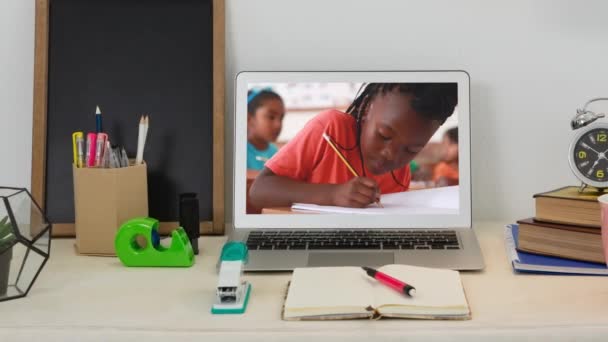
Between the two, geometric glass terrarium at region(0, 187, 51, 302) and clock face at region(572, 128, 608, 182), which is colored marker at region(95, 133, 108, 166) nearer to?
geometric glass terrarium at region(0, 187, 51, 302)

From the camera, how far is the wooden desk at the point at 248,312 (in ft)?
2.22

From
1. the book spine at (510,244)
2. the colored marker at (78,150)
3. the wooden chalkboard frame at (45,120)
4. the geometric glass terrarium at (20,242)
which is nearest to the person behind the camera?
the geometric glass terrarium at (20,242)

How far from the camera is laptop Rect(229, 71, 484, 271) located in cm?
108

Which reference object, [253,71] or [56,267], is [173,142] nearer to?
[253,71]

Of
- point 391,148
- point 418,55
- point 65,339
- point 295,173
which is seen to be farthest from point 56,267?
point 418,55

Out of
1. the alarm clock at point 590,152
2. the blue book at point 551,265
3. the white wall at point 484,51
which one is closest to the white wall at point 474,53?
the white wall at point 484,51

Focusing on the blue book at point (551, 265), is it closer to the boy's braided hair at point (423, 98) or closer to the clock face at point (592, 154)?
the clock face at point (592, 154)

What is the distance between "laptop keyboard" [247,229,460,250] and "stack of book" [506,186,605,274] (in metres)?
0.11

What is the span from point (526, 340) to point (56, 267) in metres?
0.65

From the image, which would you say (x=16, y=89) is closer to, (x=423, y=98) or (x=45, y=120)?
(x=45, y=120)

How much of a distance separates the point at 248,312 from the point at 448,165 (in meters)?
0.50

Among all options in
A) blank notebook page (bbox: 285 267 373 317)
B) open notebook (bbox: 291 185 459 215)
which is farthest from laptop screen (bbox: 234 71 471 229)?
blank notebook page (bbox: 285 267 373 317)

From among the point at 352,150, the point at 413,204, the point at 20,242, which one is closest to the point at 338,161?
the point at 352,150

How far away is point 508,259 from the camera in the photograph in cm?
94
